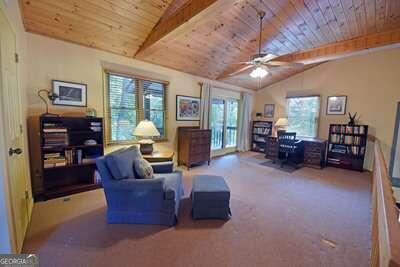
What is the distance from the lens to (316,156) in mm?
4941

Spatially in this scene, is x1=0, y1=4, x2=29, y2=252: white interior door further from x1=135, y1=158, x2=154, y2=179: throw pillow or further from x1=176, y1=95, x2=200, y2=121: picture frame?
x1=176, y1=95, x2=200, y2=121: picture frame

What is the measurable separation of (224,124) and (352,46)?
363cm

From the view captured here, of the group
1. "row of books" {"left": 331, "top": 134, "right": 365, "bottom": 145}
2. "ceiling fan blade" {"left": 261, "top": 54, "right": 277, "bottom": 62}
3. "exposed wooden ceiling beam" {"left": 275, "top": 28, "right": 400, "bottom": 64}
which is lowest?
"row of books" {"left": 331, "top": 134, "right": 365, "bottom": 145}

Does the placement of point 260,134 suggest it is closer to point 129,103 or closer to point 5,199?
point 129,103

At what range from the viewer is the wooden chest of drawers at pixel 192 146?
4.45m

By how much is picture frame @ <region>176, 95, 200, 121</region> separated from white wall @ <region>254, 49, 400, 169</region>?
3.43 m

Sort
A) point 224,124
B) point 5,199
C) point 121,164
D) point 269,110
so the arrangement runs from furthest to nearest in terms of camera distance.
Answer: point 269,110
point 224,124
point 121,164
point 5,199

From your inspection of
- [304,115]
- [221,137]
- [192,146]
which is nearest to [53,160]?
[192,146]

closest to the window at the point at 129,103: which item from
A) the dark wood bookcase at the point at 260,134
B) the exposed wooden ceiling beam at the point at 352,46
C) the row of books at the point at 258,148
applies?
the exposed wooden ceiling beam at the point at 352,46

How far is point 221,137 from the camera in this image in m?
6.21

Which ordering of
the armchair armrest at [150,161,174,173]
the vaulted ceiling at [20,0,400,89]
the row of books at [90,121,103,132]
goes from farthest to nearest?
the row of books at [90,121,103,132]
the armchair armrest at [150,161,174,173]
the vaulted ceiling at [20,0,400,89]

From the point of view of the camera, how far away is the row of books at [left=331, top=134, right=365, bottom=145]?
15.3ft

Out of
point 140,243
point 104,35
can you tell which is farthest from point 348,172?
point 104,35

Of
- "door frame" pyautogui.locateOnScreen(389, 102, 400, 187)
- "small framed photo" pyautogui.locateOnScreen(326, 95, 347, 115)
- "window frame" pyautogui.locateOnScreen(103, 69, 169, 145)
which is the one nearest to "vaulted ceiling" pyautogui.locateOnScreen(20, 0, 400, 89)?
"window frame" pyautogui.locateOnScreen(103, 69, 169, 145)
